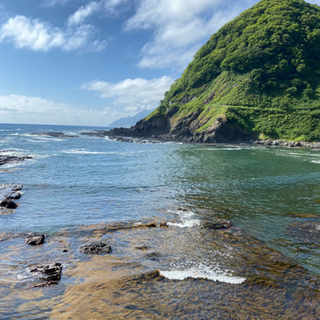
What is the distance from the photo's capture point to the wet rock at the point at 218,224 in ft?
55.3

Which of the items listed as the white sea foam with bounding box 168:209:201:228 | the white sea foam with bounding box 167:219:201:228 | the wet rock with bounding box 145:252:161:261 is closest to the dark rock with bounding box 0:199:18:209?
the white sea foam with bounding box 168:209:201:228

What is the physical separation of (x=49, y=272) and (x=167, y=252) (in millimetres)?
6597

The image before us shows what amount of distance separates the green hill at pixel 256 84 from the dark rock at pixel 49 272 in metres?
85.4

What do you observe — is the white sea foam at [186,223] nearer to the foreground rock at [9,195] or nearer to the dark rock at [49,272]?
the dark rock at [49,272]

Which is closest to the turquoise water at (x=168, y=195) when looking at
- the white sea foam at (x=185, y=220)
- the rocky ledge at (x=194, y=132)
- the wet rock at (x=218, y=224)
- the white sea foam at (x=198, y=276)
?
the white sea foam at (x=185, y=220)

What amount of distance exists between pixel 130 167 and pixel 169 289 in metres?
33.6

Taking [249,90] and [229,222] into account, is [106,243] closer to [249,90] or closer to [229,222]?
[229,222]

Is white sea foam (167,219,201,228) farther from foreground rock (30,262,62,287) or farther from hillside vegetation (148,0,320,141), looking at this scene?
hillside vegetation (148,0,320,141)

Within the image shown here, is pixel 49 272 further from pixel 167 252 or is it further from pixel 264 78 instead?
pixel 264 78

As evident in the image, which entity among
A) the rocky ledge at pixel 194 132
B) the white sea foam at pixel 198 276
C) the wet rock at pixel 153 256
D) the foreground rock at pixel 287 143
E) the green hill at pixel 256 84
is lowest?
the wet rock at pixel 153 256

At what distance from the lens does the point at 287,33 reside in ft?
364

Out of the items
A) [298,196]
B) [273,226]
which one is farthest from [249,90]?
[273,226]

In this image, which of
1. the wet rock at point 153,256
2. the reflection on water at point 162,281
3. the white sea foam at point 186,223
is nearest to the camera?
the reflection on water at point 162,281

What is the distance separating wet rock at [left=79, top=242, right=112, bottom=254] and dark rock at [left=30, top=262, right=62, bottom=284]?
6.11ft
